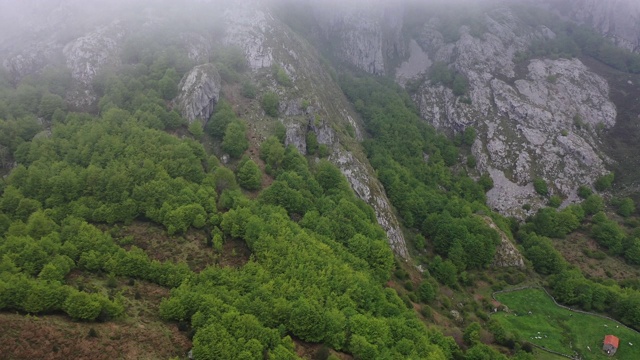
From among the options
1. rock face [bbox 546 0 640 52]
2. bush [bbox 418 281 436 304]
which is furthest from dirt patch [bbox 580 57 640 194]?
bush [bbox 418 281 436 304]

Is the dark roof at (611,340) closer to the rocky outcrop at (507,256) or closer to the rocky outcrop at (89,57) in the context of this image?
the rocky outcrop at (507,256)

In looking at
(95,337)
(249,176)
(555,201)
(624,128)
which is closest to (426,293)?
(249,176)

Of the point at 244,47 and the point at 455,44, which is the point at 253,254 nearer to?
the point at 244,47

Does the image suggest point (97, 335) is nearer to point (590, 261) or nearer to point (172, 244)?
point (172, 244)

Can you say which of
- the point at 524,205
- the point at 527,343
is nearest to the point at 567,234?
the point at 524,205

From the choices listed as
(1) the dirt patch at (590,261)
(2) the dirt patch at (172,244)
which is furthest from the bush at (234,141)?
(1) the dirt patch at (590,261)

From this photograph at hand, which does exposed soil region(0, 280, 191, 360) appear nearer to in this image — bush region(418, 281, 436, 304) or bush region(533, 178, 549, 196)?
bush region(418, 281, 436, 304)
